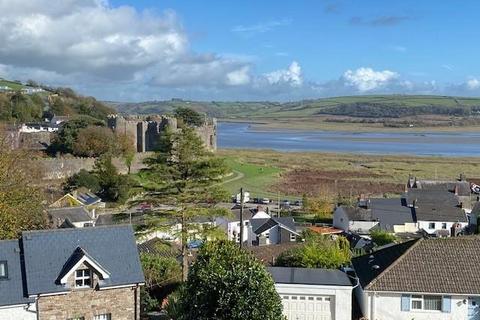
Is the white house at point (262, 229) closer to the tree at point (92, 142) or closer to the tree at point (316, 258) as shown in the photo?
the tree at point (316, 258)

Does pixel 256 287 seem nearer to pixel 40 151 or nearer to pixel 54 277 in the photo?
pixel 54 277

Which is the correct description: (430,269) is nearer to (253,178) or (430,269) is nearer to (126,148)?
(126,148)

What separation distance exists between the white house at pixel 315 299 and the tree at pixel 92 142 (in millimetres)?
51324

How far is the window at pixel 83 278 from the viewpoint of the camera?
18.6 m

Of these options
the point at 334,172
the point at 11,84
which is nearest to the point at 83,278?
the point at 334,172

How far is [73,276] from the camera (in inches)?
730

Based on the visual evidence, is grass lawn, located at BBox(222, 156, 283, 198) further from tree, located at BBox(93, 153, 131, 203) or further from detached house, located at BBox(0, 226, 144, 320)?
detached house, located at BBox(0, 226, 144, 320)

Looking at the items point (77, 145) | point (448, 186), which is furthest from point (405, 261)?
point (77, 145)

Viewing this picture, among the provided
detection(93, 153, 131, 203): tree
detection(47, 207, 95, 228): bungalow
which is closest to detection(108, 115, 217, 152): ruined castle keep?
detection(93, 153, 131, 203): tree

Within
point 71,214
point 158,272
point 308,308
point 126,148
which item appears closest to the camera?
point 308,308

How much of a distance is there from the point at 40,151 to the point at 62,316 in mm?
54969

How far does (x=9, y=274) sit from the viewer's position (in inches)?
725

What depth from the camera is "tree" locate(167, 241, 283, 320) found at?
15453 mm

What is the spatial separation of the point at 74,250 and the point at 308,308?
8073 mm
